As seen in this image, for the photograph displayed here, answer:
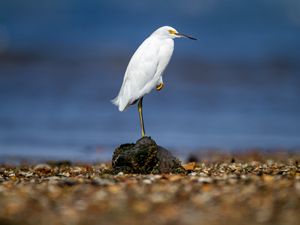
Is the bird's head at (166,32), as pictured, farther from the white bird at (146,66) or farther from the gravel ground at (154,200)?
the gravel ground at (154,200)

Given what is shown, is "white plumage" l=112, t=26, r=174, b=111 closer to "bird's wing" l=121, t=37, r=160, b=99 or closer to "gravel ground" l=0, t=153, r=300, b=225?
"bird's wing" l=121, t=37, r=160, b=99

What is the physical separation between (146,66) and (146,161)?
6.23 feet

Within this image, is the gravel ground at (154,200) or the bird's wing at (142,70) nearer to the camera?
the gravel ground at (154,200)

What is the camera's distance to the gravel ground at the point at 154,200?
650cm

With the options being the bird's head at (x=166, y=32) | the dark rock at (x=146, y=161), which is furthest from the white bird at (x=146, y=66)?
the dark rock at (x=146, y=161)

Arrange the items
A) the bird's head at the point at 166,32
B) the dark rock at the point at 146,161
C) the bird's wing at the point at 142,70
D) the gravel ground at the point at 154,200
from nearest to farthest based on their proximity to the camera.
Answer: the gravel ground at the point at 154,200
the dark rock at the point at 146,161
the bird's wing at the point at 142,70
the bird's head at the point at 166,32

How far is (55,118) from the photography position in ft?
69.6

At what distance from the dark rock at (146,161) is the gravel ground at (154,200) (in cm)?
117

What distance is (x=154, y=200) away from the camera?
7184 mm

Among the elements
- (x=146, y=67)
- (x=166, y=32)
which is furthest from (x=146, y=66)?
(x=166, y=32)

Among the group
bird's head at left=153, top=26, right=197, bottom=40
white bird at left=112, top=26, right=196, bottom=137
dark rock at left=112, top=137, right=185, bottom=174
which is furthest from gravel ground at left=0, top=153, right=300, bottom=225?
bird's head at left=153, top=26, right=197, bottom=40

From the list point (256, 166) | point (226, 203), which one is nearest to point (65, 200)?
point (226, 203)

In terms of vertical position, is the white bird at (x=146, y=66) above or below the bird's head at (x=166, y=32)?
below

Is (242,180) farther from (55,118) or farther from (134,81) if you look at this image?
(55,118)
